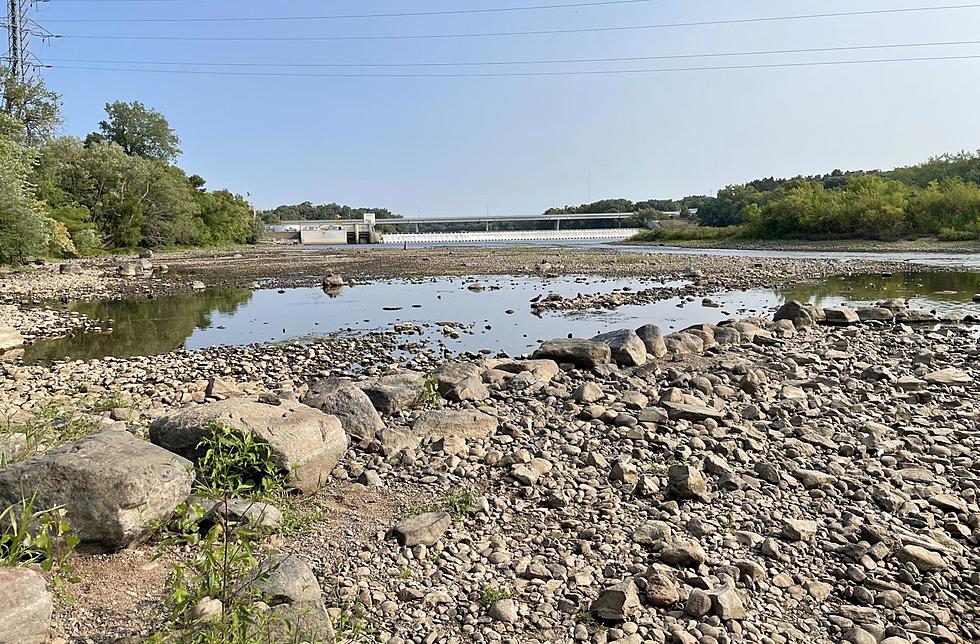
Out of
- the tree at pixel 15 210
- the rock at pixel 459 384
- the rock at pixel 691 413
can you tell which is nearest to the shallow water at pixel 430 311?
the rock at pixel 459 384

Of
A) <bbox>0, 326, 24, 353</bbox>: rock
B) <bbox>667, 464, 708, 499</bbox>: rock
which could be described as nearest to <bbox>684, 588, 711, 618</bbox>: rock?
<bbox>667, 464, 708, 499</bbox>: rock

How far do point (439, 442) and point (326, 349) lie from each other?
8.68 meters

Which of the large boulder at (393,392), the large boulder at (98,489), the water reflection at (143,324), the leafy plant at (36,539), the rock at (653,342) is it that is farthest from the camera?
the water reflection at (143,324)

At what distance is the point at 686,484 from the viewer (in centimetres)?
623

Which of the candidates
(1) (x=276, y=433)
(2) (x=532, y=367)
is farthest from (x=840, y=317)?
(1) (x=276, y=433)

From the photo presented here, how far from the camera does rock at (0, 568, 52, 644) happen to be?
337cm

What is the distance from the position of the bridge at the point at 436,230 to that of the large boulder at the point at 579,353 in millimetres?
119051

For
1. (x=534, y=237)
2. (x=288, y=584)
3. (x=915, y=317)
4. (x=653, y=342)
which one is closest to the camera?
(x=288, y=584)

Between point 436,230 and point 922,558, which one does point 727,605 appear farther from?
point 436,230

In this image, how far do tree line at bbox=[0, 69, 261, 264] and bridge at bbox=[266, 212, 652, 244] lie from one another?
49.7 m

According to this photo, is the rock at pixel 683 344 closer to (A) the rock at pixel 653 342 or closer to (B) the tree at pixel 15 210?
(A) the rock at pixel 653 342

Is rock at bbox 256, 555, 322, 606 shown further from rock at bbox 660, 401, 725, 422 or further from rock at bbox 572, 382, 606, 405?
rock at bbox 572, 382, 606, 405

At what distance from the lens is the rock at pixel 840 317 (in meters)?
17.9

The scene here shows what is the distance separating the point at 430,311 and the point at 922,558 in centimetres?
1967
